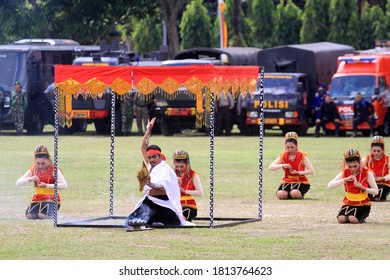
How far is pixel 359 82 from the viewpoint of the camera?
40562mm

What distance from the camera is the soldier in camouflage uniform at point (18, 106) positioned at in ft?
133

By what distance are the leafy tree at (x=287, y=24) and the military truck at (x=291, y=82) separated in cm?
1838

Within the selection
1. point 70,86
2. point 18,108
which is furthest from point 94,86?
point 18,108

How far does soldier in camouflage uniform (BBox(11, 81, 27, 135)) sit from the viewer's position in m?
40.5

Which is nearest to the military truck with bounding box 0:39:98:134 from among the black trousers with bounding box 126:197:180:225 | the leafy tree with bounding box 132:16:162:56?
the leafy tree with bounding box 132:16:162:56

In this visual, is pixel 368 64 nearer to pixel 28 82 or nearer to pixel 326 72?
pixel 326 72

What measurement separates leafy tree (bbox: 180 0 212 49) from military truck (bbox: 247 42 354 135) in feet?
57.9

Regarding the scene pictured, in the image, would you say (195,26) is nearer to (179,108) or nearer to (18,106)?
(18,106)

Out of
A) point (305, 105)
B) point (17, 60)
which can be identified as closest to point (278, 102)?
point (305, 105)

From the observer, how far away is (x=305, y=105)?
40438mm

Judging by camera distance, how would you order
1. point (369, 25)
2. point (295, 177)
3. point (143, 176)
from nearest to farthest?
1. point (143, 176)
2. point (295, 177)
3. point (369, 25)

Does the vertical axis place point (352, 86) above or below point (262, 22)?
below

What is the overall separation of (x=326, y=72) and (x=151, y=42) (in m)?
21.9

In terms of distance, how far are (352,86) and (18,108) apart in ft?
35.9
